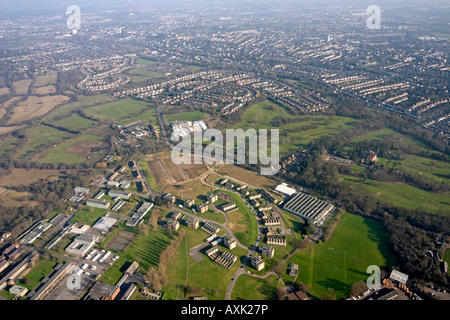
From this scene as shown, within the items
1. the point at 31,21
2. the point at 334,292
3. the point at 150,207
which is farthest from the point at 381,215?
the point at 31,21

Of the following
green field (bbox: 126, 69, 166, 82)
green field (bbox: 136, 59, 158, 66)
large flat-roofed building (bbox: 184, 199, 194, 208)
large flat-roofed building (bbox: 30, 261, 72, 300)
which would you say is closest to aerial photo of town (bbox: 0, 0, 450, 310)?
large flat-roofed building (bbox: 30, 261, 72, 300)

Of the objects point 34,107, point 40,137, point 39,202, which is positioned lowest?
point 39,202

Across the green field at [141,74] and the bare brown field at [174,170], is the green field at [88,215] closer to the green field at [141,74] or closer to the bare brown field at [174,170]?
the bare brown field at [174,170]

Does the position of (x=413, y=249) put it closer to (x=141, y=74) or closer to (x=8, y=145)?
(x=8, y=145)

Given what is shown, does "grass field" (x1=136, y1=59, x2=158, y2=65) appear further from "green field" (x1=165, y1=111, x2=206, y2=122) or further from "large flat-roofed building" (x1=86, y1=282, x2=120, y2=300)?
"large flat-roofed building" (x1=86, y1=282, x2=120, y2=300)

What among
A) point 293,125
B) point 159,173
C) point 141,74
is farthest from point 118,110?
point 293,125

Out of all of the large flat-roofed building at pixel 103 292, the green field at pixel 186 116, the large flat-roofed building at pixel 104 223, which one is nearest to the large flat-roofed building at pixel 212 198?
the large flat-roofed building at pixel 104 223
